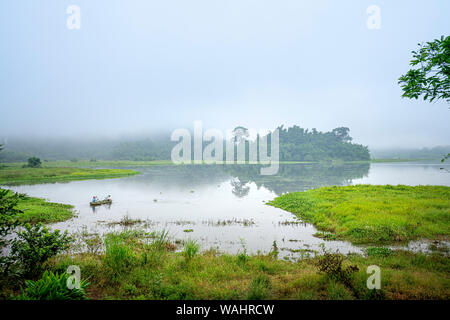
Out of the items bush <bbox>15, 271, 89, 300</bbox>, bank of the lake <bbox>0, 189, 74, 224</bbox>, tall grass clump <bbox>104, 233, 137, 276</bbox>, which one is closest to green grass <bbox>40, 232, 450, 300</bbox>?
tall grass clump <bbox>104, 233, 137, 276</bbox>

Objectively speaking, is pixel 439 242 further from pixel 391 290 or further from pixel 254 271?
pixel 254 271

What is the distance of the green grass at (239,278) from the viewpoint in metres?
6.04

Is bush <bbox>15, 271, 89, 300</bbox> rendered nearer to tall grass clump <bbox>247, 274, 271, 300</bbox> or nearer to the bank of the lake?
tall grass clump <bbox>247, 274, 271, 300</bbox>

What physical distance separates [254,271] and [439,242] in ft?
34.1

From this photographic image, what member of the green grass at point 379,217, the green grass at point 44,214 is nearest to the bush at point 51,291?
the green grass at point 379,217

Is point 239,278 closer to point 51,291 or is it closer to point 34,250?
point 51,291

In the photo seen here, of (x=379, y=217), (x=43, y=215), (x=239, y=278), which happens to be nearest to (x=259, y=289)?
(x=239, y=278)

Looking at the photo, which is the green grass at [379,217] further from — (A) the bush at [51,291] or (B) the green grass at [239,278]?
(A) the bush at [51,291]

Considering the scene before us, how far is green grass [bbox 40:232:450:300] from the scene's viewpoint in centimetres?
604

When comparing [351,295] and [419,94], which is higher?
[419,94]

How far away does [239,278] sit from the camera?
742 centimetres

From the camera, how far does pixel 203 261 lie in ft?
29.3
